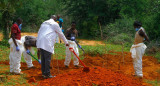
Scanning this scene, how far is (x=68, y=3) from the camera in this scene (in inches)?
659

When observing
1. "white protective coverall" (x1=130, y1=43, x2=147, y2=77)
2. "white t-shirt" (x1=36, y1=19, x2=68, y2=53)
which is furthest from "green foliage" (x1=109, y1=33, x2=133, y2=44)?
"white t-shirt" (x1=36, y1=19, x2=68, y2=53)

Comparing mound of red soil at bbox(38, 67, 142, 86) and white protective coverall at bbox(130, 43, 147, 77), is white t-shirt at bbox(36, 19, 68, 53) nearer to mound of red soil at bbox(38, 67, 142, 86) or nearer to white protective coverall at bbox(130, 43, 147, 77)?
mound of red soil at bbox(38, 67, 142, 86)

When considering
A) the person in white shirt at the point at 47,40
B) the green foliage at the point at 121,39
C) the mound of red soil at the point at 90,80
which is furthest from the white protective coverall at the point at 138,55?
the green foliage at the point at 121,39

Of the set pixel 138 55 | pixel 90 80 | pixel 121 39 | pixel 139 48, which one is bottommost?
pixel 90 80

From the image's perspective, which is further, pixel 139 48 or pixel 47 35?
pixel 139 48

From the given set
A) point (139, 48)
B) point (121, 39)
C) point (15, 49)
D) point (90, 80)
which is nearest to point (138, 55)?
point (139, 48)

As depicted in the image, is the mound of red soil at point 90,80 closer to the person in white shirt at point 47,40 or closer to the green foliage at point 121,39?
the person in white shirt at point 47,40

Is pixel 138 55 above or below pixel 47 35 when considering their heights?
below

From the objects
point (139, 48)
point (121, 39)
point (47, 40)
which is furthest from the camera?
point (121, 39)

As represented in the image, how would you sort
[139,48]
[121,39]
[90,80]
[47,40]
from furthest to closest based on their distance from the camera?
1. [121,39]
2. [139,48]
3. [47,40]
4. [90,80]

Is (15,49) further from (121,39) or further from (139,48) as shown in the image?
(121,39)

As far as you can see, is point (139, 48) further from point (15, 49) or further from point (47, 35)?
point (15, 49)

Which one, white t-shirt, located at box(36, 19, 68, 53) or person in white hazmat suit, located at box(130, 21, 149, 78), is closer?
white t-shirt, located at box(36, 19, 68, 53)

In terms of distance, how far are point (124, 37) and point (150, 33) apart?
207 centimetres
